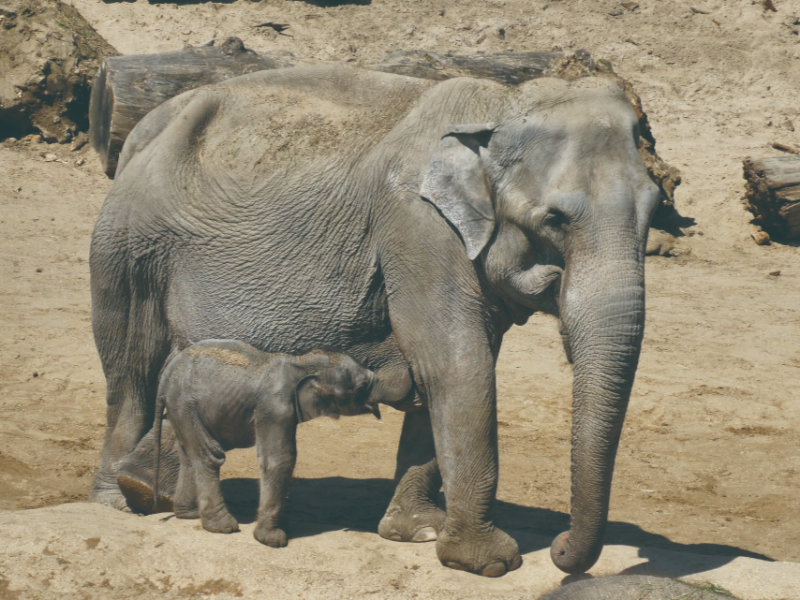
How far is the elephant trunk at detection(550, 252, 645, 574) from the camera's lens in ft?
15.5

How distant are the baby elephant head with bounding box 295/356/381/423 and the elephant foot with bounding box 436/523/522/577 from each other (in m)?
0.76

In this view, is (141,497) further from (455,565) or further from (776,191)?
(776,191)

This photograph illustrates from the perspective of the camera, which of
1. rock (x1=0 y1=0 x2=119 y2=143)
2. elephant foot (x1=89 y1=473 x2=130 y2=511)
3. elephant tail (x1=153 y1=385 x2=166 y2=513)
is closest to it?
elephant tail (x1=153 y1=385 x2=166 y2=513)

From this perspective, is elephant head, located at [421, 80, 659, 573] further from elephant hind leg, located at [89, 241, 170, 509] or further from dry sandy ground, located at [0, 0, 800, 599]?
elephant hind leg, located at [89, 241, 170, 509]

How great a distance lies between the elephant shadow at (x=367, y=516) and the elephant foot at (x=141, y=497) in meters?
0.40

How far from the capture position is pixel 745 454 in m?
8.41

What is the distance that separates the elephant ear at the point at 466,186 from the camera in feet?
16.8

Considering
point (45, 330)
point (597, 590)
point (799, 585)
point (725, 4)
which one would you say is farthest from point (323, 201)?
point (725, 4)

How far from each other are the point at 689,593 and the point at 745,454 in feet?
12.9

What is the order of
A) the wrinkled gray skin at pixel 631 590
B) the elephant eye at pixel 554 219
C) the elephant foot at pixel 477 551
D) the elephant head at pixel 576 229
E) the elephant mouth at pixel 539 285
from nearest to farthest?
the wrinkled gray skin at pixel 631 590 → the elephant head at pixel 576 229 → the elephant eye at pixel 554 219 → the elephant mouth at pixel 539 285 → the elephant foot at pixel 477 551

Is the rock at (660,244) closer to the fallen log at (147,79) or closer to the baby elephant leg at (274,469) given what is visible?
the fallen log at (147,79)

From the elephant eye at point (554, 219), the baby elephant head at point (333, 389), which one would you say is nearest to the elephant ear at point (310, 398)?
the baby elephant head at point (333, 389)

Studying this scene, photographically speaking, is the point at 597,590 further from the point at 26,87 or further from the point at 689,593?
the point at 26,87

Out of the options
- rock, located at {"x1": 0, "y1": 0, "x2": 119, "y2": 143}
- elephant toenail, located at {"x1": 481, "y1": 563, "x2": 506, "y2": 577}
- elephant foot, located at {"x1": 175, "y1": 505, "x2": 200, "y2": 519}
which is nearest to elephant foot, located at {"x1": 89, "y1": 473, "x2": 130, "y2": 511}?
elephant foot, located at {"x1": 175, "y1": 505, "x2": 200, "y2": 519}
